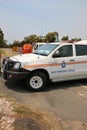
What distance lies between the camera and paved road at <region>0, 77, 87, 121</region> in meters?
5.51

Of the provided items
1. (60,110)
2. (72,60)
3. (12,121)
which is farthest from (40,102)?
(72,60)

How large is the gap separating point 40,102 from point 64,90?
5.64 ft

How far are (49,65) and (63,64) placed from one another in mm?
572

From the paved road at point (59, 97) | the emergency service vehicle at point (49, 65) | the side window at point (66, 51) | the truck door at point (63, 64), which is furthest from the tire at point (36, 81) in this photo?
the side window at point (66, 51)

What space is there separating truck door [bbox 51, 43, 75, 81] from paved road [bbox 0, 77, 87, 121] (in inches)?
18.7

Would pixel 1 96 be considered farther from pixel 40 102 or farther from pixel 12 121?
pixel 12 121

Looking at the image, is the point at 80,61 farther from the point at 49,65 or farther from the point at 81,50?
the point at 49,65

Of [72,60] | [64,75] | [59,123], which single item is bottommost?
[59,123]

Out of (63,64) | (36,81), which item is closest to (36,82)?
(36,81)

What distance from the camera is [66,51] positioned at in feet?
26.7

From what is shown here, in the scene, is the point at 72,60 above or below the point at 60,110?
above

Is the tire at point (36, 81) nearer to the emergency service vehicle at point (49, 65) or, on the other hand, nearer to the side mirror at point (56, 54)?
the emergency service vehicle at point (49, 65)

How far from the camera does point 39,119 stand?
15.8 ft

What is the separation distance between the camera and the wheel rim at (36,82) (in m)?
7.48
